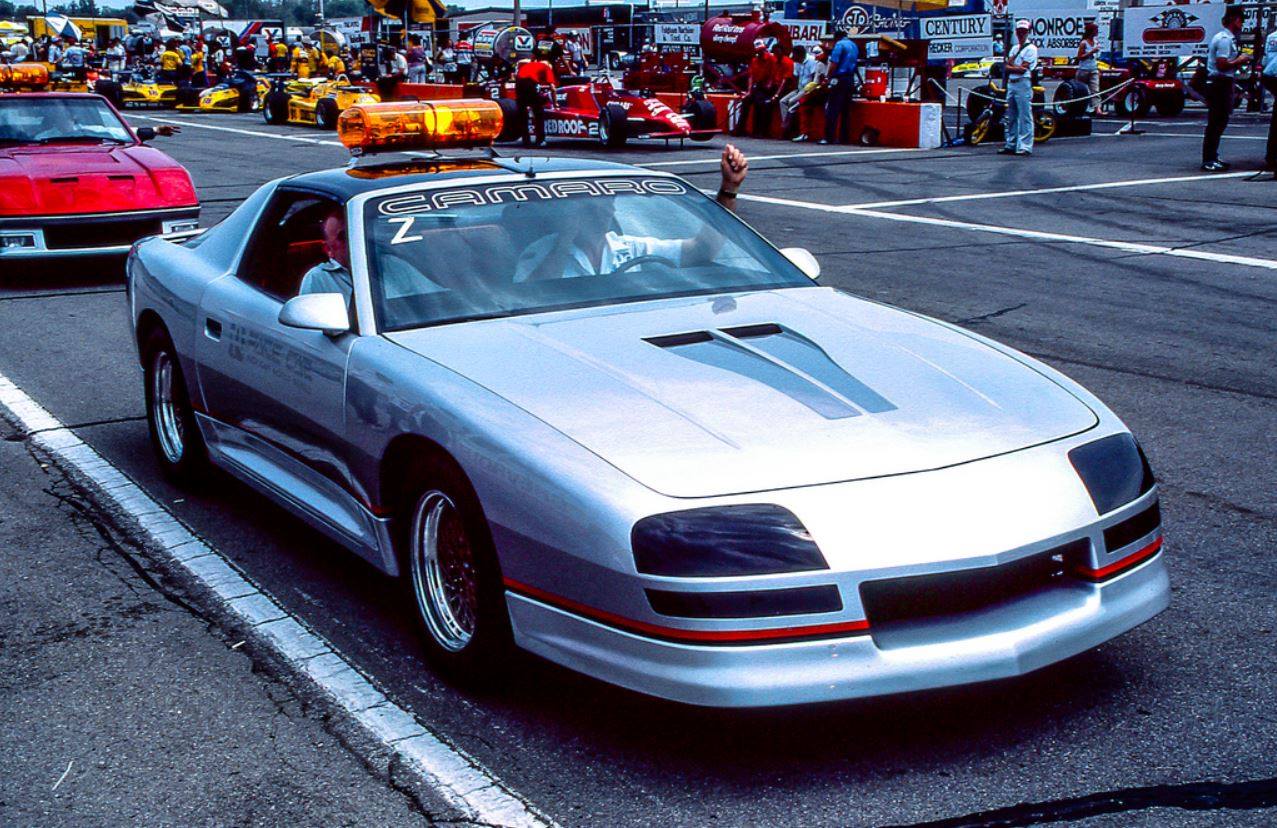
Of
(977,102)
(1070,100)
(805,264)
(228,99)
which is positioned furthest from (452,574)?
(228,99)

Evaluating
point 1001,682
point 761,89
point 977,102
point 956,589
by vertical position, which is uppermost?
point 761,89

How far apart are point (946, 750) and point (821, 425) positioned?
31.4 inches

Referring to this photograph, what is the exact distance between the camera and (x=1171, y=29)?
27.9 meters

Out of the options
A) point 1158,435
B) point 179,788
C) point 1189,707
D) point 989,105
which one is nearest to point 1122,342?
point 1158,435

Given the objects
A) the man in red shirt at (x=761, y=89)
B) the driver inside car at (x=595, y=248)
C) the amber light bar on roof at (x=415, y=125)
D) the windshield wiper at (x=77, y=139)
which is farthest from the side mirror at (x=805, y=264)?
the man in red shirt at (x=761, y=89)

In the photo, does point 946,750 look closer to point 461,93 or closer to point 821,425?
point 821,425

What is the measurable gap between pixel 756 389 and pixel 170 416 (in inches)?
122

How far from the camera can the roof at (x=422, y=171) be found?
475cm

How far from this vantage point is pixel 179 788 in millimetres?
3309

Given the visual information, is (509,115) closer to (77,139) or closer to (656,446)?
(77,139)

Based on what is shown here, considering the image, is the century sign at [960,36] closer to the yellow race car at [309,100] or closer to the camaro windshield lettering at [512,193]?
the yellow race car at [309,100]

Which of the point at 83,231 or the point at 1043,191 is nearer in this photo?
the point at 83,231

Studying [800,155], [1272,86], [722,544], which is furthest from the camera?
[800,155]

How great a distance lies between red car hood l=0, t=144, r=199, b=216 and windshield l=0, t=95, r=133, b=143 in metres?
0.23
